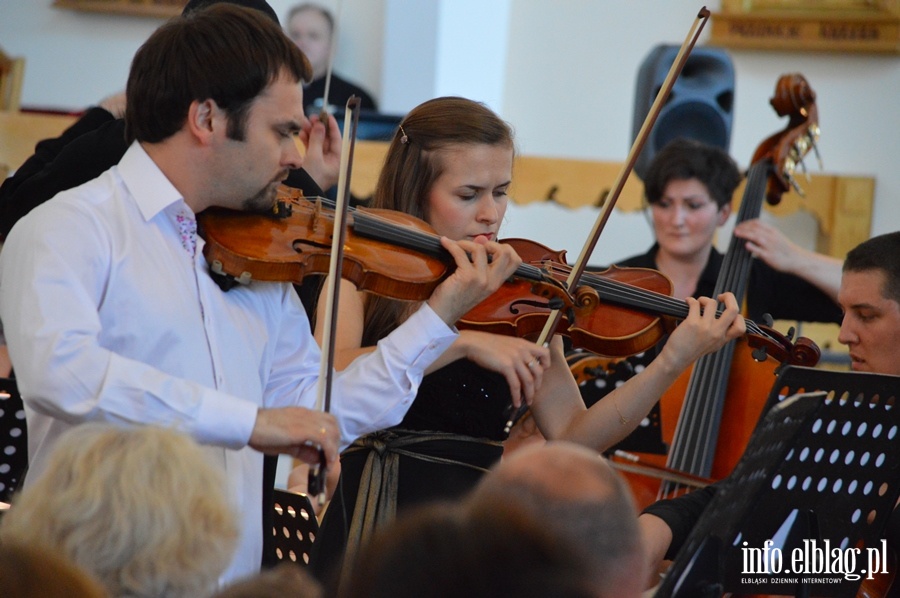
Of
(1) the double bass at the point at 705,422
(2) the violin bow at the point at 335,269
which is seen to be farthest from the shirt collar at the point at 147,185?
(1) the double bass at the point at 705,422

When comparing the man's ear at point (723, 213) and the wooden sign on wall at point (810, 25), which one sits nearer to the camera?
the man's ear at point (723, 213)

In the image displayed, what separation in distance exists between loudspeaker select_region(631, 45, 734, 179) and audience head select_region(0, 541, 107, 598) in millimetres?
3682

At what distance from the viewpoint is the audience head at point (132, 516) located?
109cm

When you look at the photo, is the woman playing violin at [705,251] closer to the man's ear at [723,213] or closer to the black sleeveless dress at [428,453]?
the man's ear at [723,213]

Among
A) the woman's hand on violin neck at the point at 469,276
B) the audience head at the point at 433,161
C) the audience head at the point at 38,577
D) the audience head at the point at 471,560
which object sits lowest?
the audience head at the point at 38,577

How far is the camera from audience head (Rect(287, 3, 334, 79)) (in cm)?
547

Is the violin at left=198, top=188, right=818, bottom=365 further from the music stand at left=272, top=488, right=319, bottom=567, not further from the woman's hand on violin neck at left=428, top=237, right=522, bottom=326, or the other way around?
the music stand at left=272, top=488, right=319, bottom=567

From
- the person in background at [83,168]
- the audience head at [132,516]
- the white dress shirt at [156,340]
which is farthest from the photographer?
the person in background at [83,168]

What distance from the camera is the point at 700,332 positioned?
2.10 meters

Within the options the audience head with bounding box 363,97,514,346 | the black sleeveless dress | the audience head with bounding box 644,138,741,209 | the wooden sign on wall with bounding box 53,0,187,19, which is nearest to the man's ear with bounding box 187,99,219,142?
the audience head with bounding box 363,97,514,346

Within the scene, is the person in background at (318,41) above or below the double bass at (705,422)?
above

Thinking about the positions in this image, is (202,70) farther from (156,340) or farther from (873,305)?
(873,305)

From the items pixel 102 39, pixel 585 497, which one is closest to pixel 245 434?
pixel 585 497

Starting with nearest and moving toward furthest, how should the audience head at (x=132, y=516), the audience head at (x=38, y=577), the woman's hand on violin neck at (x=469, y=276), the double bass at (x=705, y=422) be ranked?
the audience head at (x=38, y=577) < the audience head at (x=132, y=516) < the woman's hand on violin neck at (x=469, y=276) < the double bass at (x=705, y=422)
